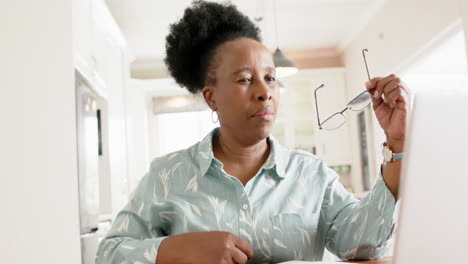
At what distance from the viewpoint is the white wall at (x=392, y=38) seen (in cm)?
358

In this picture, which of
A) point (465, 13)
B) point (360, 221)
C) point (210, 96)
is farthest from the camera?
point (465, 13)

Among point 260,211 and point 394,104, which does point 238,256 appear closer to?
point 260,211

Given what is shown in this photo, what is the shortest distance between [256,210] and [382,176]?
275mm

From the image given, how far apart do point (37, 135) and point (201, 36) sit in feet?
4.50

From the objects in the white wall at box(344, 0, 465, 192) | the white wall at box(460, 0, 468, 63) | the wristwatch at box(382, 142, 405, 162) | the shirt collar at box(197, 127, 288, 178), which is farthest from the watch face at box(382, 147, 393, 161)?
the white wall at box(344, 0, 465, 192)

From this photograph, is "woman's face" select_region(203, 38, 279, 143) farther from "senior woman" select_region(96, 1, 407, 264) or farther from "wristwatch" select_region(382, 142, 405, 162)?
"wristwatch" select_region(382, 142, 405, 162)

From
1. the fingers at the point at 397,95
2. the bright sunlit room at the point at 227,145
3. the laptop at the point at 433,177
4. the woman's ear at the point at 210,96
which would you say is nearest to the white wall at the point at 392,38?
the bright sunlit room at the point at 227,145

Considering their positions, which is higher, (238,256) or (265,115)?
(265,115)

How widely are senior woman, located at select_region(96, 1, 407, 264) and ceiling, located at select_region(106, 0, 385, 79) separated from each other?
331cm

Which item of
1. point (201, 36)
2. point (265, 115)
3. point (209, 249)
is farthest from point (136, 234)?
point (201, 36)

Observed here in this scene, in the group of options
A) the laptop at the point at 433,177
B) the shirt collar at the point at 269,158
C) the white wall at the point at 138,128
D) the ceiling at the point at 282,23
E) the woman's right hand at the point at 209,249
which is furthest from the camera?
the white wall at the point at 138,128

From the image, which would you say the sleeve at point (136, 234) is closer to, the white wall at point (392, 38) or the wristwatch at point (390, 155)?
the wristwatch at point (390, 155)

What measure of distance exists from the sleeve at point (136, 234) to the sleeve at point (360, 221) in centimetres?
37

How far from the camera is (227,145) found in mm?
1170
